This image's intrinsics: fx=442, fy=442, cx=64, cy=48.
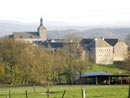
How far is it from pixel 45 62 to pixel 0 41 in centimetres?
991

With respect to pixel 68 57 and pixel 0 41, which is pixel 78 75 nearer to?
pixel 68 57

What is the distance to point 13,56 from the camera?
8262 cm

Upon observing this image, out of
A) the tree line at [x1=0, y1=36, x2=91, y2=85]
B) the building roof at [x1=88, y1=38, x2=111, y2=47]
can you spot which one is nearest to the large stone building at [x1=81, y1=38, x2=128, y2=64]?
the building roof at [x1=88, y1=38, x2=111, y2=47]

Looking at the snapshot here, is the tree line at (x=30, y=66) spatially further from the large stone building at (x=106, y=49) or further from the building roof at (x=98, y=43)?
the building roof at (x=98, y=43)

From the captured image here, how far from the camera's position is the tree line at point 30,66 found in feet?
267

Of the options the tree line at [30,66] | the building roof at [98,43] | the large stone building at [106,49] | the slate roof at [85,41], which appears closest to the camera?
the tree line at [30,66]

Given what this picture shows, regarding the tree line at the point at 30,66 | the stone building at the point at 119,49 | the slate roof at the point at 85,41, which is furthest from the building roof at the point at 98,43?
the tree line at the point at 30,66

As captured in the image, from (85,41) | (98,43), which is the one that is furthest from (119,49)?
(85,41)

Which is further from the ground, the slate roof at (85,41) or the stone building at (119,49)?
the slate roof at (85,41)

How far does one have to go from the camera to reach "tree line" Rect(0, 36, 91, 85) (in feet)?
267

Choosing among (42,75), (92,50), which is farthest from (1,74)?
(92,50)

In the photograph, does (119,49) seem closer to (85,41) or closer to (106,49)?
(106,49)

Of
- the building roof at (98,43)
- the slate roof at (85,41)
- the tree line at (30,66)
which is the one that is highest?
the slate roof at (85,41)

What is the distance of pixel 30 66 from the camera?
81.6 metres
